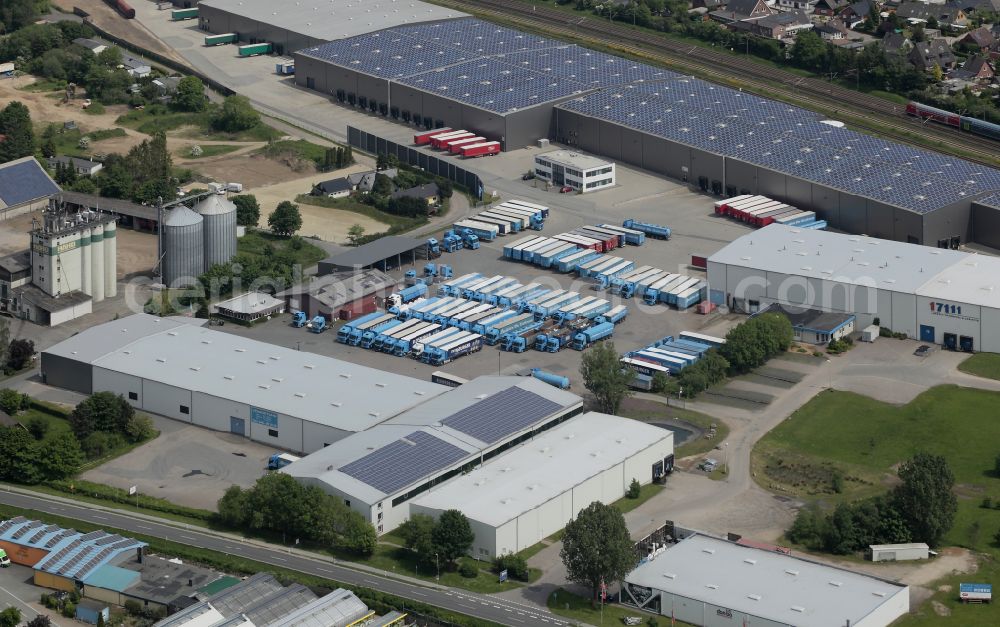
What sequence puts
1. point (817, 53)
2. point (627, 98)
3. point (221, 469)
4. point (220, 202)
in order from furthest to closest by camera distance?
point (817, 53), point (627, 98), point (220, 202), point (221, 469)

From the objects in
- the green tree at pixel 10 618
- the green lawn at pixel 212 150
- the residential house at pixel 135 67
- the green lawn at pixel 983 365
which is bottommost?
the green tree at pixel 10 618

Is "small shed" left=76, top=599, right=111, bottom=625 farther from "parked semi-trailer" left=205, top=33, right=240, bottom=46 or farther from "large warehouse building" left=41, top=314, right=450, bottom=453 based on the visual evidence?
"parked semi-trailer" left=205, top=33, right=240, bottom=46

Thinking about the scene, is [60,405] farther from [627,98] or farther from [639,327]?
[627,98]

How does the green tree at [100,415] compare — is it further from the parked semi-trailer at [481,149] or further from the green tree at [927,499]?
the parked semi-trailer at [481,149]

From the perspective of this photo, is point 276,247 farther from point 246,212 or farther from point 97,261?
point 97,261

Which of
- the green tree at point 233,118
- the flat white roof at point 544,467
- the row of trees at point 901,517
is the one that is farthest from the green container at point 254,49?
the row of trees at point 901,517

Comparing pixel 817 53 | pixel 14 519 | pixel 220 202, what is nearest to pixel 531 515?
pixel 14 519
